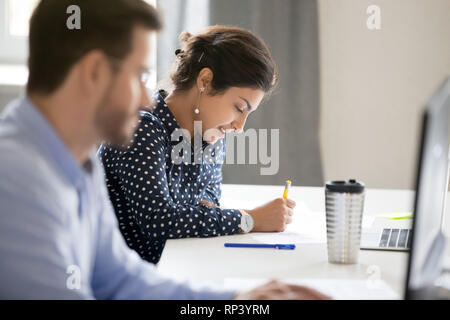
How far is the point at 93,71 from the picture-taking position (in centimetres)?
84

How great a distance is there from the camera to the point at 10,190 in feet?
2.39

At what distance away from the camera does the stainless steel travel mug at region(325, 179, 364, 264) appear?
122 cm

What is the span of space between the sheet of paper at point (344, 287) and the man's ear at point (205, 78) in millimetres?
860

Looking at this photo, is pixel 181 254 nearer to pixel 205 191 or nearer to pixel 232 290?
pixel 232 290

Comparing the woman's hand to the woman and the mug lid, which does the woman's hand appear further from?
the mug lid

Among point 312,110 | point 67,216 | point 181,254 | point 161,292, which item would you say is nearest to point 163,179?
point 181,254

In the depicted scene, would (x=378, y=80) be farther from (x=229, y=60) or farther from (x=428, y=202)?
(x=428, y=202)

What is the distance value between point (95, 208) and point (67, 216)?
16cm

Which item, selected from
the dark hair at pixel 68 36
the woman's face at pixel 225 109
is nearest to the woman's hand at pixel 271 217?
the woman's face at pixel 225 109

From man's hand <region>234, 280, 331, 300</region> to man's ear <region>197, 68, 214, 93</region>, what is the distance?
0.98 meters

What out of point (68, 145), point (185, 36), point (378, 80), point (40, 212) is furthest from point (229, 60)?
point (378, 80)

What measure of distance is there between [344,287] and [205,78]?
3.09 ft

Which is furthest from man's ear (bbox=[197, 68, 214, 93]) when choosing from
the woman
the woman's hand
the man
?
the man

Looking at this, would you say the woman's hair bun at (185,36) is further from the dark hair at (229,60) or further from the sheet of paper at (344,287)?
the sheet of paper at (344,287)
